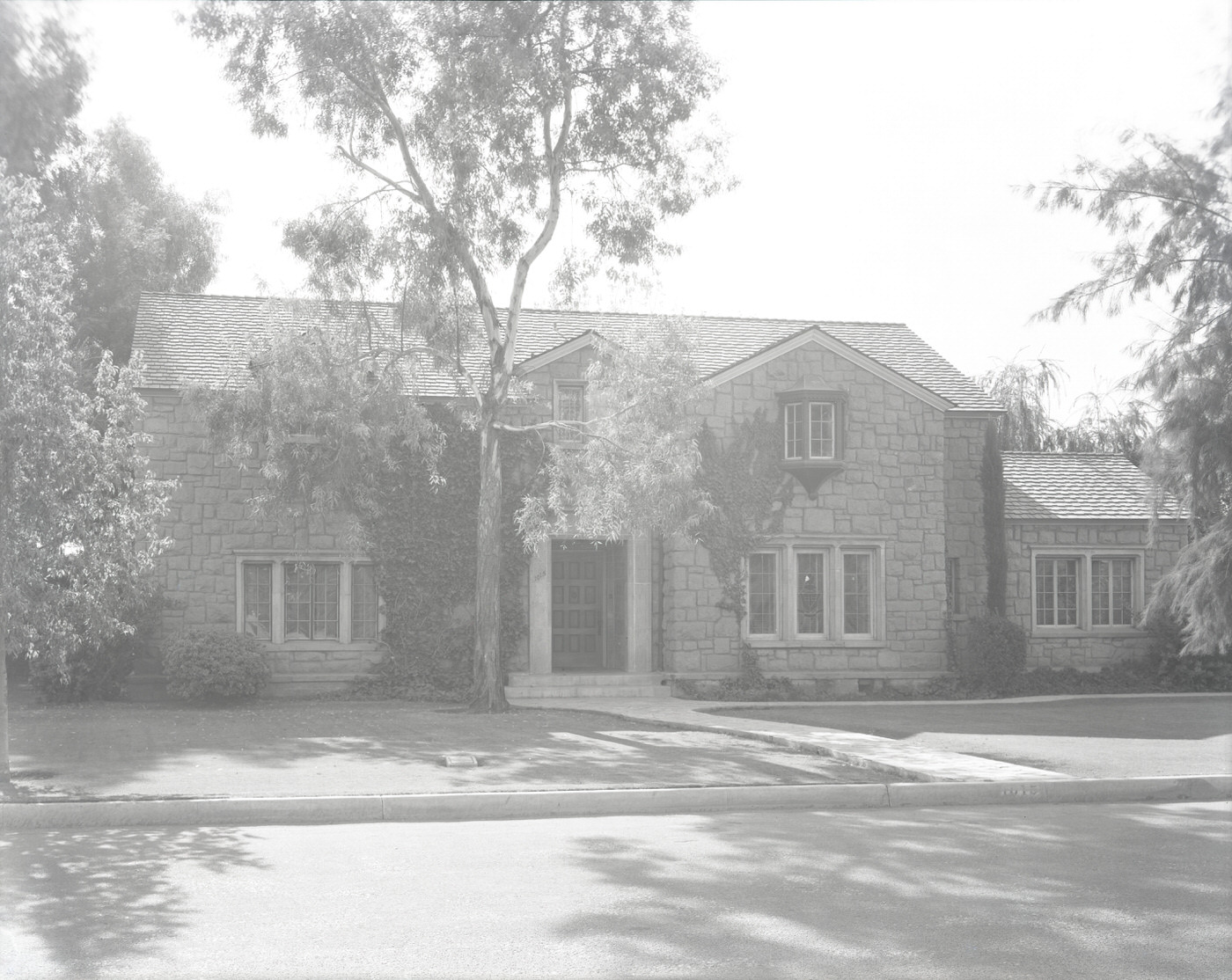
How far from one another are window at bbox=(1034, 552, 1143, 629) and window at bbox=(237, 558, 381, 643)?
41.0 feet

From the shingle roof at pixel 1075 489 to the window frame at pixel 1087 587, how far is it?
0.67 m

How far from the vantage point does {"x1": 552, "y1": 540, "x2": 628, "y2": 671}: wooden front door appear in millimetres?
22406

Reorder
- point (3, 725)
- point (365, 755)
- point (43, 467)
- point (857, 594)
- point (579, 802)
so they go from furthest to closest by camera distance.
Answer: point (857, 594) → point (365, 755) → point (3, 725) → point (43, 467) → point (579, 802)

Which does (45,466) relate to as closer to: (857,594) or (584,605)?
(584,605)

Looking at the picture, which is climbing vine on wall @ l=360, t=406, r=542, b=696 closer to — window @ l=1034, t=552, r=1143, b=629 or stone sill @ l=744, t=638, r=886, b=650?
stone sill @ l=744, t=638, r=886, b=650

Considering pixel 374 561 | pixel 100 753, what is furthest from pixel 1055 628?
pixel 100 753

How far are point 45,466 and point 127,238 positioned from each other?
67.5 ft

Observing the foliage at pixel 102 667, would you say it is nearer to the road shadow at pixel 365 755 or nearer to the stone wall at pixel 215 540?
the stone wall at pixel 215 540

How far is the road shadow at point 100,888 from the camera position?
559 cm

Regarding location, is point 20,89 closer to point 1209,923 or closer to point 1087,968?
point 1087,968

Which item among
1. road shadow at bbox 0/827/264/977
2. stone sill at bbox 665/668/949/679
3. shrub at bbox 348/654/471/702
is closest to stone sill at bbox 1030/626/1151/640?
stone sill at bbox 665/668/949/679

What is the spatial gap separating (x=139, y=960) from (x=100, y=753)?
25.2 ft

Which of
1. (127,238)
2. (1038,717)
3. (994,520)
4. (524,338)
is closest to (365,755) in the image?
(1038,717)

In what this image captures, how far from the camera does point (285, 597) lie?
67.9 ft
